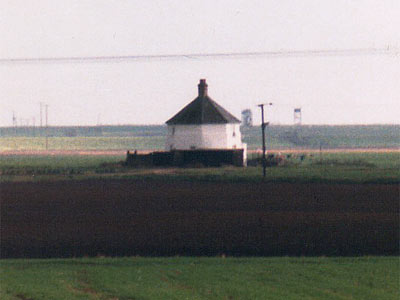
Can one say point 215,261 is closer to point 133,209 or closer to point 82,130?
point 133,209

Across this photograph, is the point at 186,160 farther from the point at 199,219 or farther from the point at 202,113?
the point at 199,219

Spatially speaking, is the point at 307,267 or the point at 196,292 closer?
the point at 196,292

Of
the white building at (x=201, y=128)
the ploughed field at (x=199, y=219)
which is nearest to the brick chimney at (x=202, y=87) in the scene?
the white building at (x=201, y=128)

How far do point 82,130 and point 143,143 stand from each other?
5256 cm

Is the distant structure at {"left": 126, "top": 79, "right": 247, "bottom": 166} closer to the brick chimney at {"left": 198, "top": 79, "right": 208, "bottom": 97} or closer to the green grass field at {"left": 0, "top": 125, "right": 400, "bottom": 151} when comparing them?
the brick chimney at {"left": 198, "top": 79, "right": 208, "bottom": 97}

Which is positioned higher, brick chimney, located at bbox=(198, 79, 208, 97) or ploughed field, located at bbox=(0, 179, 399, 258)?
brick chimney, located at bbox=(198, 79, 208, 97)

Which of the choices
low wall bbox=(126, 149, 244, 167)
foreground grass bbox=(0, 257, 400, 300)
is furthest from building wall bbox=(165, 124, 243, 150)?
foreground grass bbox=(0, 257, 400, 300)

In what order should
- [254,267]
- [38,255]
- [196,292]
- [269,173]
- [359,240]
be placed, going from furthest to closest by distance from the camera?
1. [269,173]
2. [359,240]
3. [38,255]
4. [254,267]
5. [196,292]

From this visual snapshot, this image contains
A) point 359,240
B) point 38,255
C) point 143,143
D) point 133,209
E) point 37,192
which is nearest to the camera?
point 38,255

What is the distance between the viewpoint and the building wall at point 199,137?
70.1m

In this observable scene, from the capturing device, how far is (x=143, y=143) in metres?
143

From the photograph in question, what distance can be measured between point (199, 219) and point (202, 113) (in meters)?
41.2

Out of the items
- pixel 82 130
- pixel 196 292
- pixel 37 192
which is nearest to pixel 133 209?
pixel 37 192

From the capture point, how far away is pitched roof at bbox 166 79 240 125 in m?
70.3
